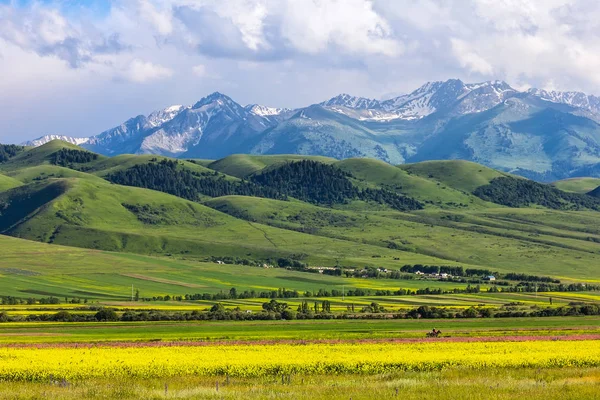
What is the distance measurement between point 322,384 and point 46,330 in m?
65.7

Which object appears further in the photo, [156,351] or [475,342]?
[475,342]

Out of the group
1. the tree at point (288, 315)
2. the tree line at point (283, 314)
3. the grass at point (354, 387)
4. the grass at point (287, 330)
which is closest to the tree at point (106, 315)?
the tree line at point (283, 314)

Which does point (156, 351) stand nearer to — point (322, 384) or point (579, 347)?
point (322, 384)

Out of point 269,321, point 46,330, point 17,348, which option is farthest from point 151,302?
point 17,348

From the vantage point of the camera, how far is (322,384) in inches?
2249

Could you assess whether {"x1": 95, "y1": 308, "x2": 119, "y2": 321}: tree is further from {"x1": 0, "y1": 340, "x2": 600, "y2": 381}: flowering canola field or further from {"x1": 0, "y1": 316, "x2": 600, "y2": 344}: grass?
{"x1": 0, "y1": 340, "x2": 600, "y2": 381}: flowering canola field

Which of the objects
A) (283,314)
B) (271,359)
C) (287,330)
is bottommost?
(287,330)

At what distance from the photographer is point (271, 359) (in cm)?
6944

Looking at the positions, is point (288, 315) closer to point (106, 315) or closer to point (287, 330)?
point (287, 330)

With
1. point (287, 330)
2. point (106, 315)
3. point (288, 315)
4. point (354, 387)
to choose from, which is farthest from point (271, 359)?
point (288, 315)

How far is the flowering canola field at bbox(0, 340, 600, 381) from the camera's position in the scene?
62.9 meters

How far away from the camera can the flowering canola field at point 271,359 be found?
62928mm

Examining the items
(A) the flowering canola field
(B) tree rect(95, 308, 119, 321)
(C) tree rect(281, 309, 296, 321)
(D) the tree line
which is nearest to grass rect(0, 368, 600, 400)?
(A) the flowering canola field

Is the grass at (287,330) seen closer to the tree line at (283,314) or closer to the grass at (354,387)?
the tree line at (283,314)
